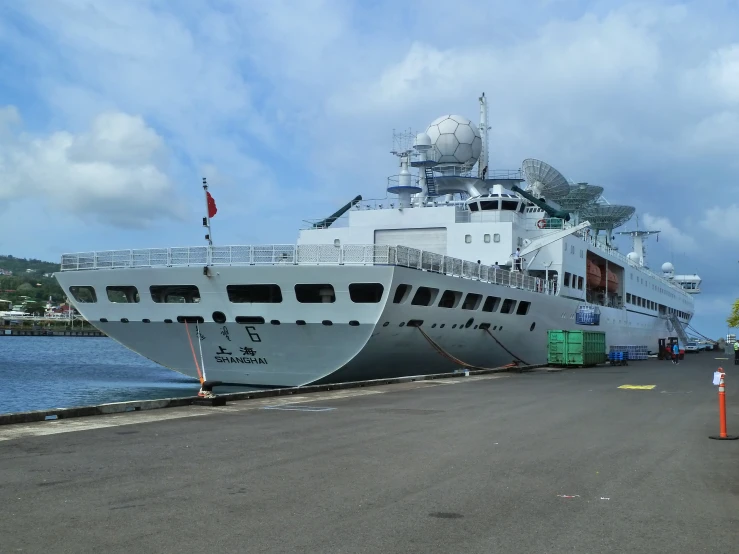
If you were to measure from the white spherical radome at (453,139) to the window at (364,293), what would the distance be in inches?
834

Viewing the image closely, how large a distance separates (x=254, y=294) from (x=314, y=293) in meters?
2.12

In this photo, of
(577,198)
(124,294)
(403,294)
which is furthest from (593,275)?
(124,294)

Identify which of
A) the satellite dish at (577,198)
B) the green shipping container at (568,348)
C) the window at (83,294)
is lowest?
the green shipping container at (568,348)

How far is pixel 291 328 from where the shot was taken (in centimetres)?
2294

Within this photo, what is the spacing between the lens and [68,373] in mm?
40812

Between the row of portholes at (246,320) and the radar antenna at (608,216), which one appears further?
the radar antenna at (608,216)

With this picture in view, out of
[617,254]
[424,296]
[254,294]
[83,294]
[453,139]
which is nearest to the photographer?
[254,294]

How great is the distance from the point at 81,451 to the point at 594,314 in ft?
120

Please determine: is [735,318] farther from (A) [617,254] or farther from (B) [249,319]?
(B) [249,319]

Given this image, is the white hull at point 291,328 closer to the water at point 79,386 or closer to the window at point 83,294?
the window at point 83,294

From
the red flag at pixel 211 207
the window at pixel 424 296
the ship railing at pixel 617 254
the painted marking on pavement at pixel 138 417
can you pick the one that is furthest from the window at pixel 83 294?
the ship railing at pixel 617 254

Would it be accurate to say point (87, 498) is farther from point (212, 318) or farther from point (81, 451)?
point (212, 318)

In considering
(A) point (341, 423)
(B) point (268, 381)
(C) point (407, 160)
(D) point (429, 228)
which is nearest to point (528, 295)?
(D) point (429, 228)

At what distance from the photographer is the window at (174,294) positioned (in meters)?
24.6
